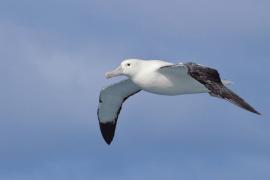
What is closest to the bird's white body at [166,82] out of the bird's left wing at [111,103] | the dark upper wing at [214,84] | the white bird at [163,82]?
the white bird at [163,82]

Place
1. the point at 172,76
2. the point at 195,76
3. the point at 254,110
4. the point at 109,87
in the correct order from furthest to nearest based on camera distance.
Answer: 1. the point at 109,87
2. the point at 172,76
3. the point at 195,76
4. the point at 254,110

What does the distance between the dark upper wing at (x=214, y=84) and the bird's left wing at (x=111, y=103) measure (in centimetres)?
721

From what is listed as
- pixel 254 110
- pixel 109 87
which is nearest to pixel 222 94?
pixel 254 110

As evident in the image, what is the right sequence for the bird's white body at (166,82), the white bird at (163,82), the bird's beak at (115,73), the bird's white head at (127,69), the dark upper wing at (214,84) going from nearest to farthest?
the dark upper wing at (214,84)
the white bird at (163,82)
the bird's white body at (166,82)
the bird's white head at (127,69)
the bird's beak at (115,73)

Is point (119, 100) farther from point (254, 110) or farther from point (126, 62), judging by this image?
point (254, 110)

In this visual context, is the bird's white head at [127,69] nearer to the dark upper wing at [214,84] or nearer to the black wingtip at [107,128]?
the dark upper wing at [214,84]

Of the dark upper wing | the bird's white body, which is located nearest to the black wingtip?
the bird's white body

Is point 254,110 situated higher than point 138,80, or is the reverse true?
point 138,80

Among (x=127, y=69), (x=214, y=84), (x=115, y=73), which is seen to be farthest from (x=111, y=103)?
(x=214, y=84)

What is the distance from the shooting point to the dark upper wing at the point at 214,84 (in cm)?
2181

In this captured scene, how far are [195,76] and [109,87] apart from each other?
27.7 feet

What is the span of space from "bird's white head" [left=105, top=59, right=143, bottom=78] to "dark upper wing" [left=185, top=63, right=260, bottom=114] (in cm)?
325

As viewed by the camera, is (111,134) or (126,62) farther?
(111,134)

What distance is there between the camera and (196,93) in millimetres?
26797
